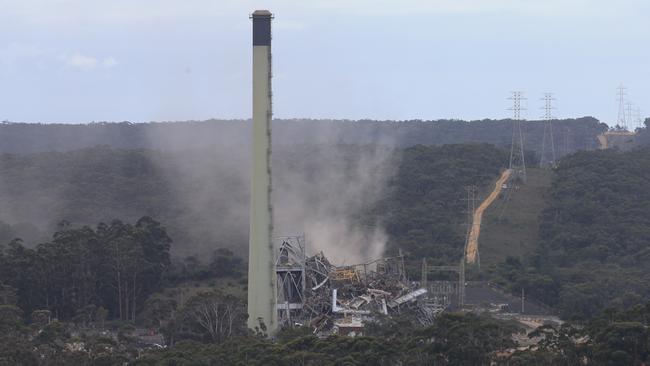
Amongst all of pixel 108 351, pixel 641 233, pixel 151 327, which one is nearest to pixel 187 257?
pixel 151 327

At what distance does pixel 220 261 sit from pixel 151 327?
2187 cm

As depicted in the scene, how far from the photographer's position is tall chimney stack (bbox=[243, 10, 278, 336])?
9319 centimetres

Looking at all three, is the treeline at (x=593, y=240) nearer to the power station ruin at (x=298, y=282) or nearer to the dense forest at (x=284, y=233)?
the dense forest at (x=284, y=233)

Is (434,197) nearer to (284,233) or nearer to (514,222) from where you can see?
(514,222)

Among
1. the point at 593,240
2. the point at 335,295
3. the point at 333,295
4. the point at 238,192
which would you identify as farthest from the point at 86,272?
the point at 238,192

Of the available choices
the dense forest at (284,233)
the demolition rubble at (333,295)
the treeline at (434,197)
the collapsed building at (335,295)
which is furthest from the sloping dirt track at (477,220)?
the demolition rubble at (333,295)

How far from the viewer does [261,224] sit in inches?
3676

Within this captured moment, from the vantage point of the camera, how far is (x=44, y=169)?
7239 inches

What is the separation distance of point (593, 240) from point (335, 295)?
45726 millimetres

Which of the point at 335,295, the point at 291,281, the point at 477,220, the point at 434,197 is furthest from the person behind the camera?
the point at 434,197

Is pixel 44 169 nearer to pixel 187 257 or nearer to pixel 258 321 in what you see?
pixel 187 257

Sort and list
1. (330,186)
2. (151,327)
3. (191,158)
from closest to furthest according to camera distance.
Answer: (151,327) → (330,186) → (191,158)

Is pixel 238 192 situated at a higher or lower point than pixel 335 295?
higher

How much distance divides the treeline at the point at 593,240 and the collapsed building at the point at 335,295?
11.8 meters
